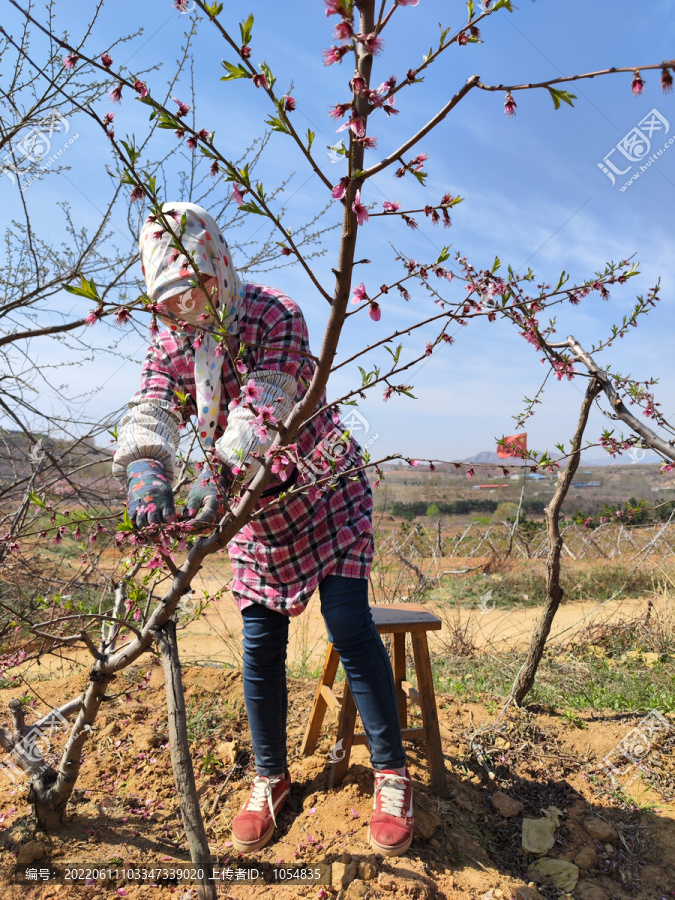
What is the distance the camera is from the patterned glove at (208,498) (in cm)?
134

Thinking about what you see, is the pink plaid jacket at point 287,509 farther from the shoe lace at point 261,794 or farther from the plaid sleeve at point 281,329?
the shoe lace at point 261,794

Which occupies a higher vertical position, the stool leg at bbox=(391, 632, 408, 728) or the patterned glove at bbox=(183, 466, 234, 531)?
the patterned glove at bbox=(183, 466, 234, 531)

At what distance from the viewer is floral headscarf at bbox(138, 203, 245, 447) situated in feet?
5.17

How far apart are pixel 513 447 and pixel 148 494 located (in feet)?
4.99

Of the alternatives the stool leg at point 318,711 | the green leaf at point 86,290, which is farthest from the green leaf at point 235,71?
the stool leg at point 318,711

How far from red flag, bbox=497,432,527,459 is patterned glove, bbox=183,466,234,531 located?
133cm

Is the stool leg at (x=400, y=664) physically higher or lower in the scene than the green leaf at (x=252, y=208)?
lower

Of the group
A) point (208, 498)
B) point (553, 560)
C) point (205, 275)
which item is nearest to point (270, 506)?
point (208, 498)

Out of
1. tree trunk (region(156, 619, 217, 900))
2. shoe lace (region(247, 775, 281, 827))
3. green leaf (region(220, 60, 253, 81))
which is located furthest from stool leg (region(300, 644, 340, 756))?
green leaf (region(220, 60, 253, 81))

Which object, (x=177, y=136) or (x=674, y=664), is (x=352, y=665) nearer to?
(x=177, y=136)

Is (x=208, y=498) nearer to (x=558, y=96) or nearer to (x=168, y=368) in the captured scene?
(x=168, y=368)

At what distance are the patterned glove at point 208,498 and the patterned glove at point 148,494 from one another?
6cm

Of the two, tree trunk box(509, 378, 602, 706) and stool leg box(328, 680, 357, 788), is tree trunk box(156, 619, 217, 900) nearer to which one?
stool leg box(328, 680, 357, 788)

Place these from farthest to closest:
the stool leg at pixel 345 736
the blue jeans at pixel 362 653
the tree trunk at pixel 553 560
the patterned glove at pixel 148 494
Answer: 1. the tree trunk at pixel 553 560
2. the stool leg at pixel 345 736
3. the blue jeans at pixel 362 653
4. the patterned glove at pixel 148 494
